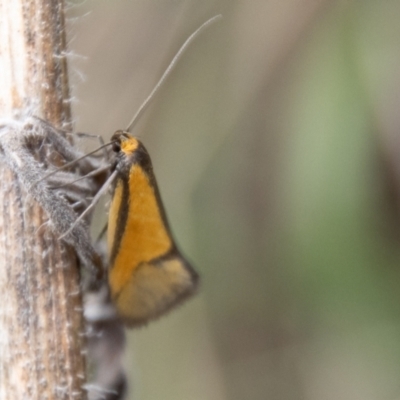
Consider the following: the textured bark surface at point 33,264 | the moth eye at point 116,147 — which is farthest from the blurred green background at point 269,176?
the textured bark surface at point 33,264

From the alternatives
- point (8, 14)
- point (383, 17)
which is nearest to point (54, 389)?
point (8, 14)

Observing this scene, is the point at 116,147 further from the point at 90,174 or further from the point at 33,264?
the point at 33,264

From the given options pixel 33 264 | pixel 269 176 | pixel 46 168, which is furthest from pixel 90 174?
pixel 269 176

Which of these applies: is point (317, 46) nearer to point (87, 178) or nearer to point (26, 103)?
point (87, 178)

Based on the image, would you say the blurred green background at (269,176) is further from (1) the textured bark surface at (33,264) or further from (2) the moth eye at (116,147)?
(1) the textured bark surface at (33,264)

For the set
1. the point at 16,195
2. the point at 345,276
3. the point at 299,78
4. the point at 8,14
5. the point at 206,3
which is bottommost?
the point at 345,276

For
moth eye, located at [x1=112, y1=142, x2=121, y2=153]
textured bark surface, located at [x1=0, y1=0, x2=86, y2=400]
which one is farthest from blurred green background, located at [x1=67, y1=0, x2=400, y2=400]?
textured bark surface, located at [x1=0, y1=0, x2=86, y2=400]
